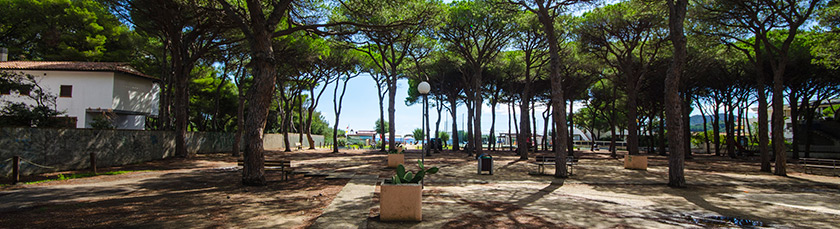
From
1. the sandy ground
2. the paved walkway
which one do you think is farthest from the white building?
the paved walkway

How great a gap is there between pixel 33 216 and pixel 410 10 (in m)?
11.9

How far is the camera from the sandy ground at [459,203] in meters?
5.71

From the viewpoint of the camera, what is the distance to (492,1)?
52.3ft

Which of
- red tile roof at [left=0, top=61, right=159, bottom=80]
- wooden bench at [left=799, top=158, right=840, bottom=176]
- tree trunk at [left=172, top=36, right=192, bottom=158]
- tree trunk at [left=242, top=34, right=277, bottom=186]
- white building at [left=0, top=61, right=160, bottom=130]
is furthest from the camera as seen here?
white building at [left=0, top=61, right=160, bottom=130]

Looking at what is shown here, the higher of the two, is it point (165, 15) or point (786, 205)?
point (165, 15)

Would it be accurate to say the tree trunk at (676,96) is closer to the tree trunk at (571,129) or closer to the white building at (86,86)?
the tree trunk at (571,129)

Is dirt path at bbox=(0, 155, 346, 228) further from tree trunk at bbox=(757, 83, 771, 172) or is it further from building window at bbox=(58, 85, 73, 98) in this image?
building window at bbox=(58, 85, 73, 98)

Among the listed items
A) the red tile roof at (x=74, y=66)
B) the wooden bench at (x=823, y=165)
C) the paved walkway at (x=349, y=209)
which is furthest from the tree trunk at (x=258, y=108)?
the red tile roof at (x=74, y=66)

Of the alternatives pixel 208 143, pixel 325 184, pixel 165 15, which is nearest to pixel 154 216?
pixel 325 184

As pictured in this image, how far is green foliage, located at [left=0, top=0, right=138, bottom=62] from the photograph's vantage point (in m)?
25.1

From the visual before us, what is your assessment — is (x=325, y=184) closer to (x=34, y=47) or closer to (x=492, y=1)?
(x=492, y=1)

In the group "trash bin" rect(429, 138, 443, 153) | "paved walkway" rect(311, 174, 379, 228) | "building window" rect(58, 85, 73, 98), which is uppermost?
"building window" rect(58, 85, 73, 98)

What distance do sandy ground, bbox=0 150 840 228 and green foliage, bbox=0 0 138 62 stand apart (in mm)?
21345

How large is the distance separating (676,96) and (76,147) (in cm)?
1869
